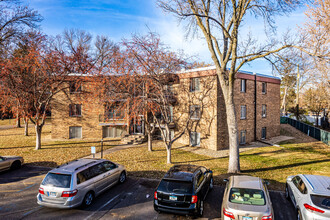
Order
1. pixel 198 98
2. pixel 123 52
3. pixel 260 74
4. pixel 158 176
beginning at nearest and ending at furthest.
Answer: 1. pixel 158 176
2. pixel 123 52
3. pixel 198 98
4. pixel 260 74

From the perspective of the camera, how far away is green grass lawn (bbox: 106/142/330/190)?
1269cm

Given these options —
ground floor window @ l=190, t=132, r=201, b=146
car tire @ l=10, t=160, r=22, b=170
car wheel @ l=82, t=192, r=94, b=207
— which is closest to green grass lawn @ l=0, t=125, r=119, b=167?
car tire @ l=10, t=160, r=22, b=170

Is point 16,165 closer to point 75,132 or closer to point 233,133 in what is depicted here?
point 75,132

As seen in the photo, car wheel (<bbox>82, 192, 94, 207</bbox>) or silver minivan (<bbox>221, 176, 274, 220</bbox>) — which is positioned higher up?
silver minivan (<bbox>221, 176, 274, 220</bbox>)

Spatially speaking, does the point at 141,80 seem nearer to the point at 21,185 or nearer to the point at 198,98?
the point at 198,98

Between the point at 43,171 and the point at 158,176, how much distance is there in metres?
7.62

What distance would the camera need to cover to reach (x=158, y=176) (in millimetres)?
12109

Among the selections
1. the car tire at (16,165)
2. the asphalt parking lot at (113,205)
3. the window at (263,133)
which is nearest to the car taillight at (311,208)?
the asphalt parking lot at (113,205)

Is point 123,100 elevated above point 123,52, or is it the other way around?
point 123,52

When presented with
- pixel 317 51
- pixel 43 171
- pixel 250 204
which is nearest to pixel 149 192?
pixel 250 204

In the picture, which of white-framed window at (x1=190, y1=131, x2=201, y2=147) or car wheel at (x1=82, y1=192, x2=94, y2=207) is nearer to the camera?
car wheel at (x1=82, y1=192, x2=94, y2=207)

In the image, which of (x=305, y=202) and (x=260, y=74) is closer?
(x=305, y=202)

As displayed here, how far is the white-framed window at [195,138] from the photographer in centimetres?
2111

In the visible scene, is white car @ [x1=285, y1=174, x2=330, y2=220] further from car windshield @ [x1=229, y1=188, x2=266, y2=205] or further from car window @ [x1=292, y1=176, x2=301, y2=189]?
car windshield @ [x1=229, y1=188, x2=266, y2=205]
